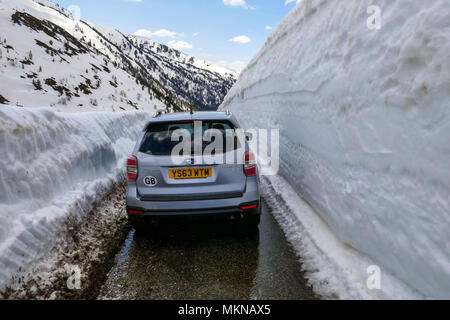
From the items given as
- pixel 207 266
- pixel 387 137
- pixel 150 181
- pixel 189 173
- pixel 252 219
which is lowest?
pixel 207 266

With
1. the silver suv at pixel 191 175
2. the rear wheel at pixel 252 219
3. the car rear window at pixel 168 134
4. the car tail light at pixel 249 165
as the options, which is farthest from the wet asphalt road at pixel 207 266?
the car rear window at pixel 168 134

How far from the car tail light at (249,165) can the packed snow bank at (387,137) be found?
109 centimetres

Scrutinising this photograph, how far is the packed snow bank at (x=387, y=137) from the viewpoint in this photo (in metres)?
2.15

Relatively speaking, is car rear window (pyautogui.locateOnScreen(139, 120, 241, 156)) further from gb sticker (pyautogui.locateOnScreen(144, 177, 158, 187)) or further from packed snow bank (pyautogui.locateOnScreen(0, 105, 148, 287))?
packed snow bank (pyautogui.locateOnScreen(0, 105, 148, 287))

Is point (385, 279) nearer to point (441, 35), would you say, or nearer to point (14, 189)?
point (441, 35)

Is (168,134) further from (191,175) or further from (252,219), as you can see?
(252,219)

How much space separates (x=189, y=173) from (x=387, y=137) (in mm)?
2137

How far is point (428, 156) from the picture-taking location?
7.20ft

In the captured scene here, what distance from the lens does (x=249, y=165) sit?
3736 mm

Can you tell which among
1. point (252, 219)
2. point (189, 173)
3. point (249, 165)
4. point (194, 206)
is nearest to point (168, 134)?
point (189, 173)

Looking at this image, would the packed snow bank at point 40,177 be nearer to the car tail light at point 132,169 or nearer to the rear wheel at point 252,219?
A: the car tail light at point 132,169

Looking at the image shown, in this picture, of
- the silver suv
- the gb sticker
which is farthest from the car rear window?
the gb sticker
